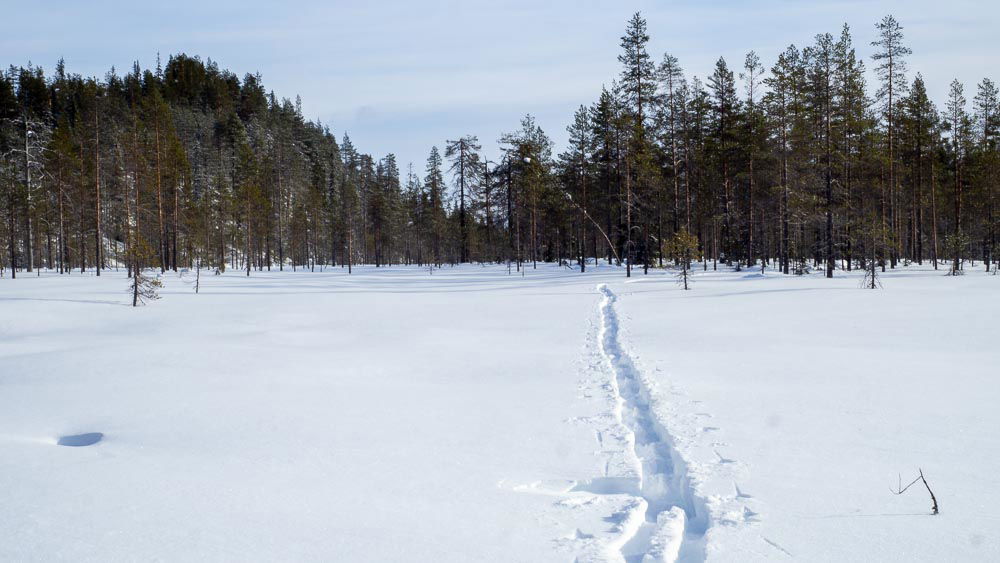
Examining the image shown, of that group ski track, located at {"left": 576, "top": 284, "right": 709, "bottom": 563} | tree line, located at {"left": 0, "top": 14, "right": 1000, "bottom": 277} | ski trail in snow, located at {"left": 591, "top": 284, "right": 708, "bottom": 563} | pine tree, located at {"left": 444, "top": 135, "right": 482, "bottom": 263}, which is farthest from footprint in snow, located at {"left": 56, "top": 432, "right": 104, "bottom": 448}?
pine tree, located at {"left": 444, "top": 135, "right": 482, "bottom": 263}

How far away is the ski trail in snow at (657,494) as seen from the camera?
3271 millimetres

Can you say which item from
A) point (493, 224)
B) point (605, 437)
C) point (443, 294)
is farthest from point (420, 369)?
point (493, 224)

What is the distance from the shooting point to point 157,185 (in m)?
37.3

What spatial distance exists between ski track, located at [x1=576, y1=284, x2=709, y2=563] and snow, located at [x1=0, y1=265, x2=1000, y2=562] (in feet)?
0.08

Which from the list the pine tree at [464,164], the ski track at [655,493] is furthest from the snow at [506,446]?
the pine tree at [464,164]

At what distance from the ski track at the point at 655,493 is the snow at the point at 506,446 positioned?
0.08ft

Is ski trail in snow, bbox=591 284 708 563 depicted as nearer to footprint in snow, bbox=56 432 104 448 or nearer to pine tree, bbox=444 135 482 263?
footprint in snow, bbox=56 432 104 448

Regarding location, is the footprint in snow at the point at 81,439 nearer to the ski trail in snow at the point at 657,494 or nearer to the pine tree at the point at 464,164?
the ski trail in snow at the point at 657,494

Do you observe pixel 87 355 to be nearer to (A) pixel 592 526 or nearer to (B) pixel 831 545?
(A) pixel 592 526

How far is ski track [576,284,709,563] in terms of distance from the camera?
10.8 ft

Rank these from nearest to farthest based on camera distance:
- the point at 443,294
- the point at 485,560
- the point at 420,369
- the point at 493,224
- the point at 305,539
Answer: the point at 485,560 < the point at 305,539 < the point at 420,369 < the point at 443,294 < the point at 493,224

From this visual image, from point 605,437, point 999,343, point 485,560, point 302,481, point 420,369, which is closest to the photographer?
point 485,560

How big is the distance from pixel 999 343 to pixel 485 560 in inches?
446

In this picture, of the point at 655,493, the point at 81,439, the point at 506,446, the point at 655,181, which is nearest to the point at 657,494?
the point at 655,493
